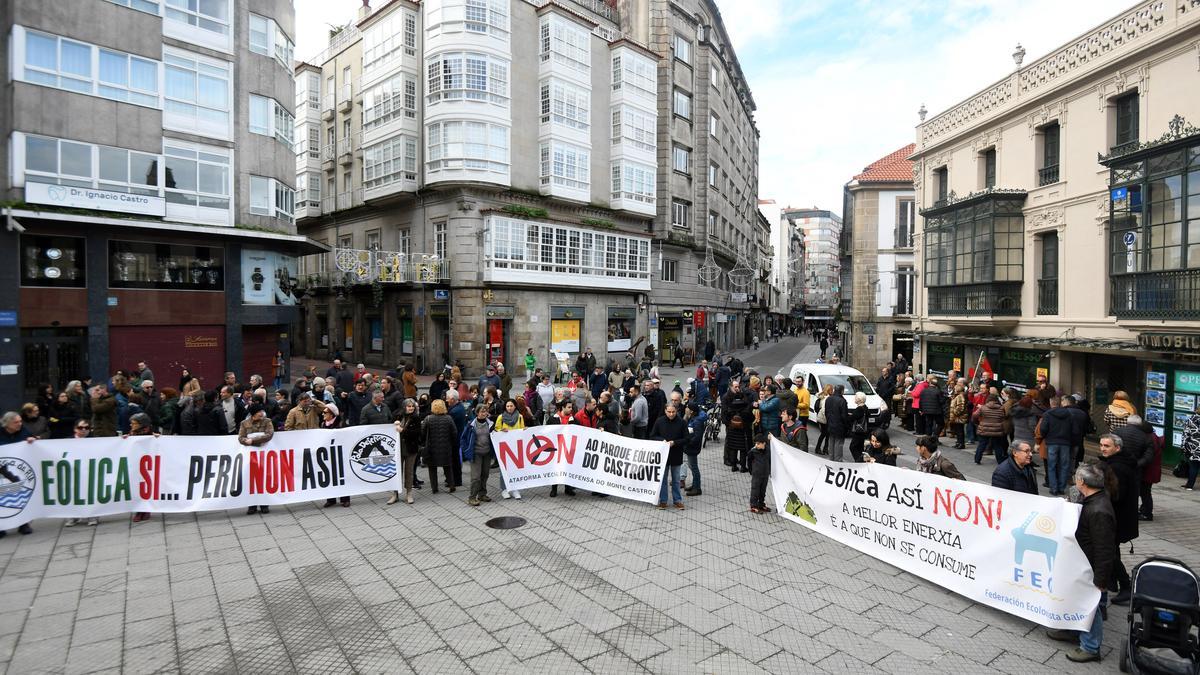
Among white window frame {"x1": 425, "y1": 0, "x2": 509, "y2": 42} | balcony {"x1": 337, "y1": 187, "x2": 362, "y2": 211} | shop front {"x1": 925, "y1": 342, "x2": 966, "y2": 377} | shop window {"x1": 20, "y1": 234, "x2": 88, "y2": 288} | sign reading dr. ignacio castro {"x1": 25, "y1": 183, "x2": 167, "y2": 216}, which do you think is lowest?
shop front {"x1": 925, "y1": 342, "x2": 966, "y2": 377}

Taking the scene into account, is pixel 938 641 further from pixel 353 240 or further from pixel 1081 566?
pixel 353 240

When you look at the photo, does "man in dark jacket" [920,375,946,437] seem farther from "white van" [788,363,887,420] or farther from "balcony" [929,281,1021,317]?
"balcony" [929,281,1021,317]

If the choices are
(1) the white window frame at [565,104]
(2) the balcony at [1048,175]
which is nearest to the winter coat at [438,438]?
(2) the balcony at [1048,175]

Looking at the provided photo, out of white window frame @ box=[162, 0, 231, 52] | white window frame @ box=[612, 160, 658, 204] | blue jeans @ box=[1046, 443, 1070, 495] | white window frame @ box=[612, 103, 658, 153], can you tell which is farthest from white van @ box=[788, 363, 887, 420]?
white window frame @ box=[162, 0, 231, 52]

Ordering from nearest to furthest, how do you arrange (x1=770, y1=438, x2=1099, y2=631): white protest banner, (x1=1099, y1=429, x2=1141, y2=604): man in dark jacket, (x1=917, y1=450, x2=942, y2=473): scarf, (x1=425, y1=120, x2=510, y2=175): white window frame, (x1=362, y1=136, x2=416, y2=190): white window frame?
(x1=770, y1=438, x2=1099, y2=631): white protest banner → (x1=1099, y1=429, x2=1141, y2=604): man in dark jacket → (x1=917, y1=450, x2=942, y2=473): scarf → (x1=425, y1=120, x2=510, y2=175): white window frame → (x1=362, y1=136, x2=416, y2=190): white window frame

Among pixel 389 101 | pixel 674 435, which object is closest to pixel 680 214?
pixel 389 101

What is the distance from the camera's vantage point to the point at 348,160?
37.8 metres

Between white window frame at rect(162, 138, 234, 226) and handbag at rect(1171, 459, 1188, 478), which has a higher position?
white window frame at rect(162, 138, 234, 226)

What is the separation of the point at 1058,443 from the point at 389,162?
31.6m

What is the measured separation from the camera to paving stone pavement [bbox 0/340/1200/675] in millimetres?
5895

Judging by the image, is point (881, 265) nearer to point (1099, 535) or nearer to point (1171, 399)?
point (1171, 399)

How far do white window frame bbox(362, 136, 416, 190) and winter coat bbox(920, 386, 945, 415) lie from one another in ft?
86.8

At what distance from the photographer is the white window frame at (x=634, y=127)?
120 ft

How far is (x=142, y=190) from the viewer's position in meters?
21.0
